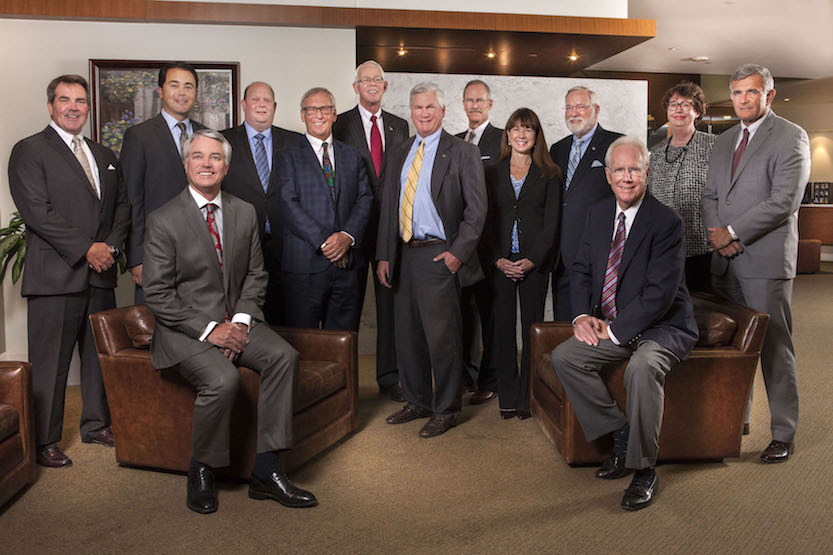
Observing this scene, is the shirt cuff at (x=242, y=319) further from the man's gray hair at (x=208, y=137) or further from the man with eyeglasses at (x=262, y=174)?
the man with eyeglasses at (x=262, y=174)

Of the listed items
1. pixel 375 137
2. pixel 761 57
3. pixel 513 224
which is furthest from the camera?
pixel 761 57

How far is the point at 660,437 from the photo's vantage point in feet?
11.4

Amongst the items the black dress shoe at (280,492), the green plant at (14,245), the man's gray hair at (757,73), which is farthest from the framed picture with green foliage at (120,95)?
the man's gray hair at (757,73)

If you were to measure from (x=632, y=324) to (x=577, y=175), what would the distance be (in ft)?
4.35

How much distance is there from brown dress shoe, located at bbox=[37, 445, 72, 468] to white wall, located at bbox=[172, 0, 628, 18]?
385 cm

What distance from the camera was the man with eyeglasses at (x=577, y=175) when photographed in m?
4.28

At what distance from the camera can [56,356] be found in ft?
12.4

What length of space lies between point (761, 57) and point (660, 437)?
972 centimetres

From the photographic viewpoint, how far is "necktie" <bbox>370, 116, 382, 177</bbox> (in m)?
4.78

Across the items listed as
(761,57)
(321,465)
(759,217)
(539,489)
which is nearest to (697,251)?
(759,217)

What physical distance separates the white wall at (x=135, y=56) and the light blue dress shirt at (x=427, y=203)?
1913 millimetres

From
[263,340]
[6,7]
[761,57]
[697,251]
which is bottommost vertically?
[263,340]

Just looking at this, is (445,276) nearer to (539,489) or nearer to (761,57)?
(539,489)

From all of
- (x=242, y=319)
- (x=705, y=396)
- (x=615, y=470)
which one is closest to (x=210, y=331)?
(x=242, y=319)
